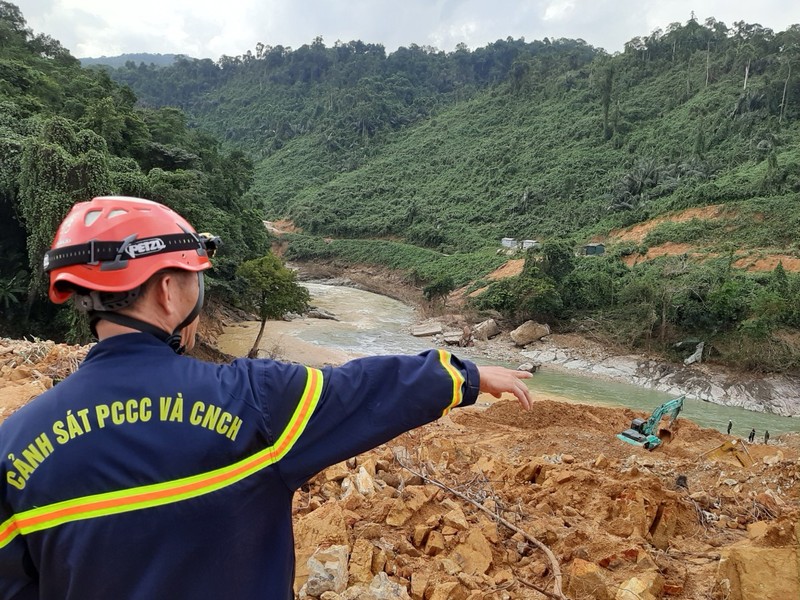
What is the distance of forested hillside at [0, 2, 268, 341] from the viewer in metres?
13.0

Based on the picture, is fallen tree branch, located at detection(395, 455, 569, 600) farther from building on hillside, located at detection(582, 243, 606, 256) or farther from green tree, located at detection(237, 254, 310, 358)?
building on hillside, located at detection(582, 243, 606, 256)

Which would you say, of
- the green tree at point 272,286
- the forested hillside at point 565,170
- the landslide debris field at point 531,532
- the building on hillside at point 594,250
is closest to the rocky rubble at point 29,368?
the landslide debris field at point 531,532

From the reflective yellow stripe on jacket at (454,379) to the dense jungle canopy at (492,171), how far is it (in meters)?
14.3

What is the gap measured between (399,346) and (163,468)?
68.1ft

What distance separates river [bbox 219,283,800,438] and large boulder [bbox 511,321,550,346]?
222 centimetres

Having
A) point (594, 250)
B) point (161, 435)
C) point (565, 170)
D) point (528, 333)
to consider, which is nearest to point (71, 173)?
point (161, 435)

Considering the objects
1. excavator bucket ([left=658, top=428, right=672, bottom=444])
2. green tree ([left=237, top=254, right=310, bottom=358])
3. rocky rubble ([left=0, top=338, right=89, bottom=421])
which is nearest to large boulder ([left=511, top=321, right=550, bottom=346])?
green tree ([left=237, top=254, right=310, bottom=358])

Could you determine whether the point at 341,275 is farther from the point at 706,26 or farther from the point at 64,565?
the point at 706,26

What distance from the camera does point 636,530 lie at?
3.25m

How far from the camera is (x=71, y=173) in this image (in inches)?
516

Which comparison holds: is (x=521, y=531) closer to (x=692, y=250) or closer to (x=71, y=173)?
(x=71, y=173)

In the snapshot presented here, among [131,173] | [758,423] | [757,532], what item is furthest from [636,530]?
[131,173]

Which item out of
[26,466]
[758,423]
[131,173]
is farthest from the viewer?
[131,173]

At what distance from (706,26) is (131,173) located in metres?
58.0
